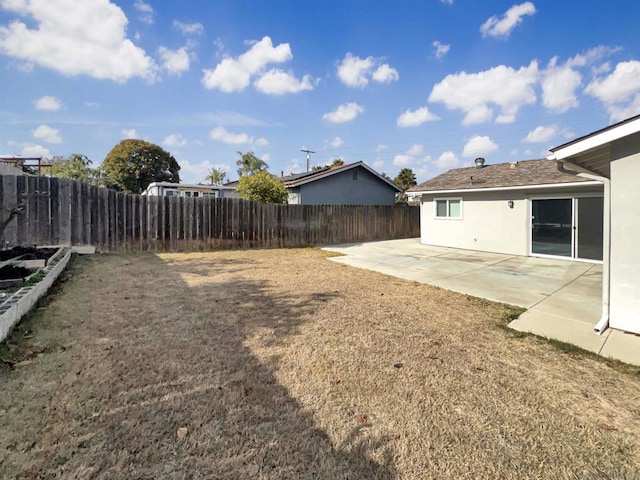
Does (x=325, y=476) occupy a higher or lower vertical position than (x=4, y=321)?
lower

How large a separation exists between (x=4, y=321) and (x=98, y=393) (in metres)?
1.78

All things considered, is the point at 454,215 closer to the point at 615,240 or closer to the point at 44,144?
the point at 615,240

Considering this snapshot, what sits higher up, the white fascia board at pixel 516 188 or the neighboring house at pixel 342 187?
the neighboring house at pixel 342 187

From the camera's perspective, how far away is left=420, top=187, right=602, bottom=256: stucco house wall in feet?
37.1

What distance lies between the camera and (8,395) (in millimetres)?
2467

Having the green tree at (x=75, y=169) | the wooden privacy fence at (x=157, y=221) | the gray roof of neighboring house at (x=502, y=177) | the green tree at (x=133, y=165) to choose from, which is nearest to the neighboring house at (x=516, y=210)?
the gray roof of neighboring house at (x=502, y=177)

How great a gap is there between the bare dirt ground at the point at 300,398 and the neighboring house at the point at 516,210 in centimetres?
783

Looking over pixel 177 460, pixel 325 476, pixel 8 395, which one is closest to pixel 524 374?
pixel 325 476

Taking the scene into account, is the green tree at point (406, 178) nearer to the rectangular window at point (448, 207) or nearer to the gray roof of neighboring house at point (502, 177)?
the gray roof of neighboring house at point (502, 177)

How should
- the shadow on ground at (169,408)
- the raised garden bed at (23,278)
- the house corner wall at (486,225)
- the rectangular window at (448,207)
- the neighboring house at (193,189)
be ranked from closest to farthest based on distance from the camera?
1. the shadow on ground at (169,408)
2. the raised garden bed at (23,278)
3. the house corner wall at (486,225)
4. the rectangular window at (448,207)
5. the neighboring house at (193,189)

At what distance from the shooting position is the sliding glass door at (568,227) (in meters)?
9.84

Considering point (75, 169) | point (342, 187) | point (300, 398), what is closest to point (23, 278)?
point (300, 398)

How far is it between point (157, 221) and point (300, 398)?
33.6 feet

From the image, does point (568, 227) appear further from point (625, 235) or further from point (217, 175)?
point (217, 175)
